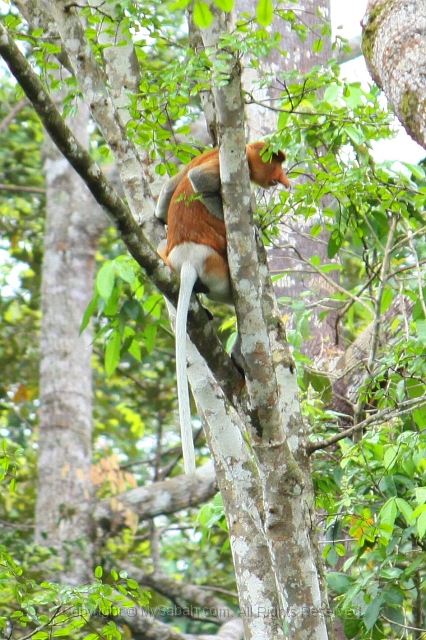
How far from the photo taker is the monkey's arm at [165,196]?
3145 millimetres

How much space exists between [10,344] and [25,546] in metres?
2.57

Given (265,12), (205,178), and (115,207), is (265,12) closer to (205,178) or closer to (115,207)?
(115,207)

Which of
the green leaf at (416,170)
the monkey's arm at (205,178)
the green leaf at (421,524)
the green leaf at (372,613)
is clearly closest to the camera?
the green leaf at (421,524)

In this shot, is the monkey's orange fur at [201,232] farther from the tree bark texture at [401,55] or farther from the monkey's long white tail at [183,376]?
the tree bark texture at [401,55]

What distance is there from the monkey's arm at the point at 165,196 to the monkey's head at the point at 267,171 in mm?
306

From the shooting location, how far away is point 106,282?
3176 mm

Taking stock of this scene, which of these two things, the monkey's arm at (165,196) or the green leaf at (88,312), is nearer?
the monkey's arm at (165,196)

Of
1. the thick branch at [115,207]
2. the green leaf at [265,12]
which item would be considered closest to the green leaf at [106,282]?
the thick branch at [115,207]

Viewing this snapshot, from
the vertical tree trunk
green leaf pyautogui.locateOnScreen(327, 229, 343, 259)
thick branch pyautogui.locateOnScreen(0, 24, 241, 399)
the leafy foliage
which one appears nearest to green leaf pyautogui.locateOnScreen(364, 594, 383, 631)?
the leafy foliage

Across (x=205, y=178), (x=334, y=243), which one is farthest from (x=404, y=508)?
(x=205, y=178)

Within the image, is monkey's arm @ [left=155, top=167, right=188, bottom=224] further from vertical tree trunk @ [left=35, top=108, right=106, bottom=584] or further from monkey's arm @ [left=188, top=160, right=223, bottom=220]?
vertical tree trunk @ [left=35, top=108, right=106, bottom=584]

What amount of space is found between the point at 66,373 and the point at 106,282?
3500 mm

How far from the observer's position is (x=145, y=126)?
2.82 meters

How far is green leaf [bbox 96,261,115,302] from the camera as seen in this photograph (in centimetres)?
315
